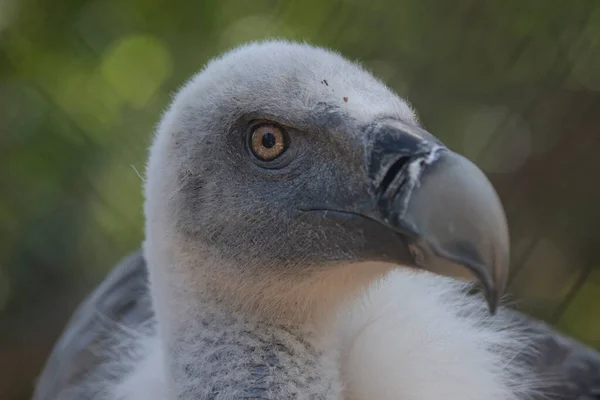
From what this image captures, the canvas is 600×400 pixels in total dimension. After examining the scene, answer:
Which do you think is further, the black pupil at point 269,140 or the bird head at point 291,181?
the black pupil at point 269,140

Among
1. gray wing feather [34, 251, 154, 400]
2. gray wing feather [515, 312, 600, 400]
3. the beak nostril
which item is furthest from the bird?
gray wing feather [34, 251, 154, 400]

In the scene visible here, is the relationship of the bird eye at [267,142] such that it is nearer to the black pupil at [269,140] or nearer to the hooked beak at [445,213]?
the black pupil at [269,140]

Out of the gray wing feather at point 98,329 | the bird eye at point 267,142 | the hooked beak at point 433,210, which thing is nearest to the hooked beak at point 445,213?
the hooked beak at point 433,210

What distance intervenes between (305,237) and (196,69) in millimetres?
1803

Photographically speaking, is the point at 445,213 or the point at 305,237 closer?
the point at 445,213

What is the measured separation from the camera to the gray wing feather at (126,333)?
166cm

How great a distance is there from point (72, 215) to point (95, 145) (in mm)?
277

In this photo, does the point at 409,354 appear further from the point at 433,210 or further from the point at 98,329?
the point at 98,329

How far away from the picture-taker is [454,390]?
1378 millimetres

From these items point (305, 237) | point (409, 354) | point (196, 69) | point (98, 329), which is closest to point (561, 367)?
point (409, 354)

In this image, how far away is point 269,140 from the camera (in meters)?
1.18

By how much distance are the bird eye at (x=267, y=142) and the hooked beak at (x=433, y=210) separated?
16 centimetres

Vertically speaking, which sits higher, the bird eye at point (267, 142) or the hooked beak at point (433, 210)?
the hooked beak at point (433, 210)

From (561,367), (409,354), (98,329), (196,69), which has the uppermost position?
(196,69)
